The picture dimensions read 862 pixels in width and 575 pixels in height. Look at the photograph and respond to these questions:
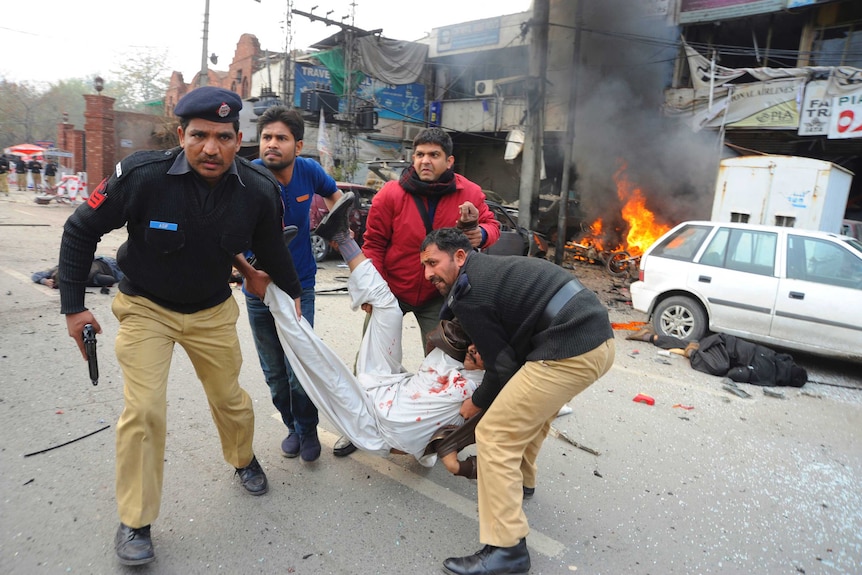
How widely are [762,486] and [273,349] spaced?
3.06m

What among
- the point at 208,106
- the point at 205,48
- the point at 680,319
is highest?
the point at 205,48

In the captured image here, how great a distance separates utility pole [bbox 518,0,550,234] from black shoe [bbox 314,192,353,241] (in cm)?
1131

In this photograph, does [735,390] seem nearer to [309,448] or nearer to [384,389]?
[384,389]

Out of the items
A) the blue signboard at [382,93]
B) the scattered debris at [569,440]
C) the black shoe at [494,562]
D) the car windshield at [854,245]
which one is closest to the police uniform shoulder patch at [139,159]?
the black shoe at [494,562]

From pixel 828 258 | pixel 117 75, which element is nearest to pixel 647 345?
pixel 828 258

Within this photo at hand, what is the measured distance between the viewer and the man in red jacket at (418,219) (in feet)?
10.3

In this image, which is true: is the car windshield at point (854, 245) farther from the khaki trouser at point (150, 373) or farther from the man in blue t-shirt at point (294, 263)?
the khaki trouser at point (150, 373)

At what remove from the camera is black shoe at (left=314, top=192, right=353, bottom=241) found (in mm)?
2861

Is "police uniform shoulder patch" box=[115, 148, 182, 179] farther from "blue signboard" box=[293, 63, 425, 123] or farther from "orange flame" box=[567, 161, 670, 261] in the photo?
"blue signboard" box=[293, 63, 425, 123]

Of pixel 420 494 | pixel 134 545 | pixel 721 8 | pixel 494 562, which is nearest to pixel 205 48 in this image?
pixel 721 8

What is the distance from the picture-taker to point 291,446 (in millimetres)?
3158

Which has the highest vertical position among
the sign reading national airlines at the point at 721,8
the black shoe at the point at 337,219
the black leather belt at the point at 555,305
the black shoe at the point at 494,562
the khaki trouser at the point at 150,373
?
the sign reading national airlines at the point at 721,8

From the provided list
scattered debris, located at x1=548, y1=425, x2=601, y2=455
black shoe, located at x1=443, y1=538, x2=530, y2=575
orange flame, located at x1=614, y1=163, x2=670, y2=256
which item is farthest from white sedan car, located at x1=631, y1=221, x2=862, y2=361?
orange flame, located at x1=614, y1=163, x2=670, y2=256

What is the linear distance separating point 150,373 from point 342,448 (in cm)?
135
